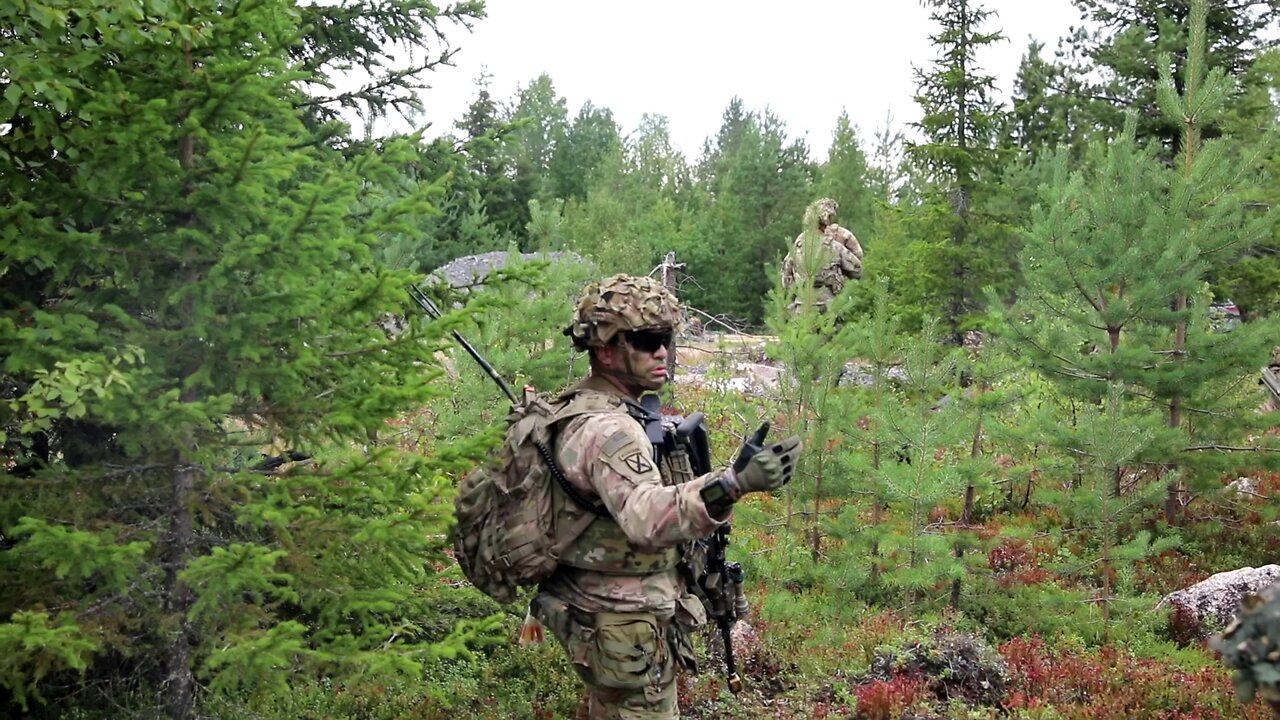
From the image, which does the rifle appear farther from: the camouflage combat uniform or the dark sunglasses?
the dark sunglasses

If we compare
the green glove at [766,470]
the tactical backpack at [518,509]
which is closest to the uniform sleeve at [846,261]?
the tactical backpack at [518,509]

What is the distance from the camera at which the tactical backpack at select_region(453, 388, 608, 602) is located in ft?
14.6

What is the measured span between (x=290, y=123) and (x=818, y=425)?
561 centimetres

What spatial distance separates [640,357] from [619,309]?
10.0 inches

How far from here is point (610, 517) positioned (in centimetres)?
441

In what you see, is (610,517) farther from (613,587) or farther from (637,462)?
(637,462)

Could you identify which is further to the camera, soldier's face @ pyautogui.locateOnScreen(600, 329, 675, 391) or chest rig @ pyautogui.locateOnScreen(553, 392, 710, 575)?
soldier's face @ pyautogui.locateOnScreen(600, 329, 675, 391)

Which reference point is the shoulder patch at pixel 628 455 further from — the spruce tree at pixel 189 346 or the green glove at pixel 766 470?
the spruce tree at pixel 189 346

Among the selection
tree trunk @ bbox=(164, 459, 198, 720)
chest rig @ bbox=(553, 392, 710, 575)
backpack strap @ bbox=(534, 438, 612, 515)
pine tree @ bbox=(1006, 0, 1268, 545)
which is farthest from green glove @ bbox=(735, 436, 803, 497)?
pine tree @ bbox=(1006, 0, 1268, 545)

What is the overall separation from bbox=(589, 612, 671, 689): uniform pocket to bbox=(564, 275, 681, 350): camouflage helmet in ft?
4.18

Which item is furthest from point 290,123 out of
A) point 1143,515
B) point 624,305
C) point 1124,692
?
point 1143,515

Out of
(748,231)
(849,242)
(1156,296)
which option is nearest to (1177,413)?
(1156,296)

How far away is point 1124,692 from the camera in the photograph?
279 inches

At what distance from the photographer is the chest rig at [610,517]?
4.39 metres
